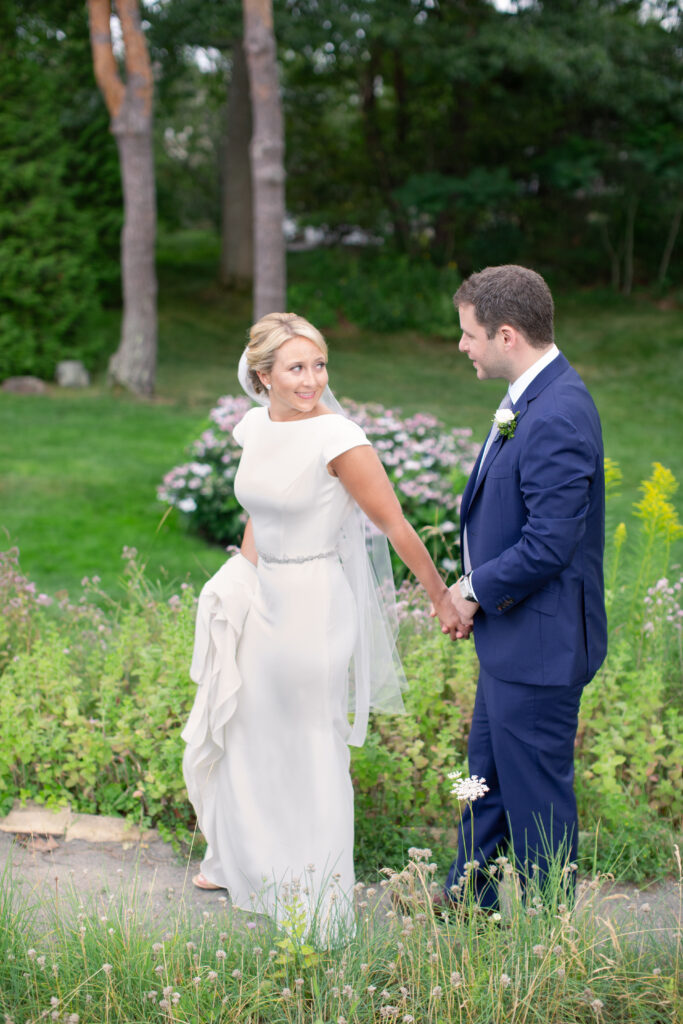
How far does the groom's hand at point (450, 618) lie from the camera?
301 centimetres

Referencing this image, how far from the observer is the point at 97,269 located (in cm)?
1736

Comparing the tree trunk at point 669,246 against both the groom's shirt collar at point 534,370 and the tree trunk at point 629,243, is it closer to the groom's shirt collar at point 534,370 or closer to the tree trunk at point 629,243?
the tree trunk at point 629,243

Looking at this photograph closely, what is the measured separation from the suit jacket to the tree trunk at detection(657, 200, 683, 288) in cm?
1984

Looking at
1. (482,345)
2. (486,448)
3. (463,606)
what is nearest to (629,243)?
(486,448)

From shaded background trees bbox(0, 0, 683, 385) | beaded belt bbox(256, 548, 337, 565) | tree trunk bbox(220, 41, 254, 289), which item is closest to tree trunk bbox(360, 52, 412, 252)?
shaded background trees bbox(0, 0, 683, 385)

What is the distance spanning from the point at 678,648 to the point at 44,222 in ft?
40.2

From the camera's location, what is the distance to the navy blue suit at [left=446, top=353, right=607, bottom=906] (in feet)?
8.66

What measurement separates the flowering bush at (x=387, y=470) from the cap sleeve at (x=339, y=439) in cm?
Result: 351

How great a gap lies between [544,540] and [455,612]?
1.61 feet

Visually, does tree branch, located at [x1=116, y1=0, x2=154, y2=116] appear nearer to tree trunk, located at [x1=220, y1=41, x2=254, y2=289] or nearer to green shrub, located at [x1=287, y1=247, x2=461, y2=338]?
tree trunk, located at [x1=220, y1=41, x2=254, y2=289]

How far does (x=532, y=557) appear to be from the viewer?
105 inches

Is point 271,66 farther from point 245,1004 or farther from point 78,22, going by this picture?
point 245,1004

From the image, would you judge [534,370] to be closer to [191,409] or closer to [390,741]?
[390,741]

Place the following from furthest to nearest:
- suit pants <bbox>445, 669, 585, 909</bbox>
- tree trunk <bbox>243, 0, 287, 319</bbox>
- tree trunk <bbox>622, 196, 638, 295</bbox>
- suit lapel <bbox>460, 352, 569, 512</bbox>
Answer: tree trunk <bbox>622, 196, 638, 295</bbox>, tree trunk <bbox>243, 0, 287, 319</bbox>, suit pants <bbox>445, 669, 585, 909</bbox>, suit lapel <bbox>460, 352, 569, 512</bbox>
